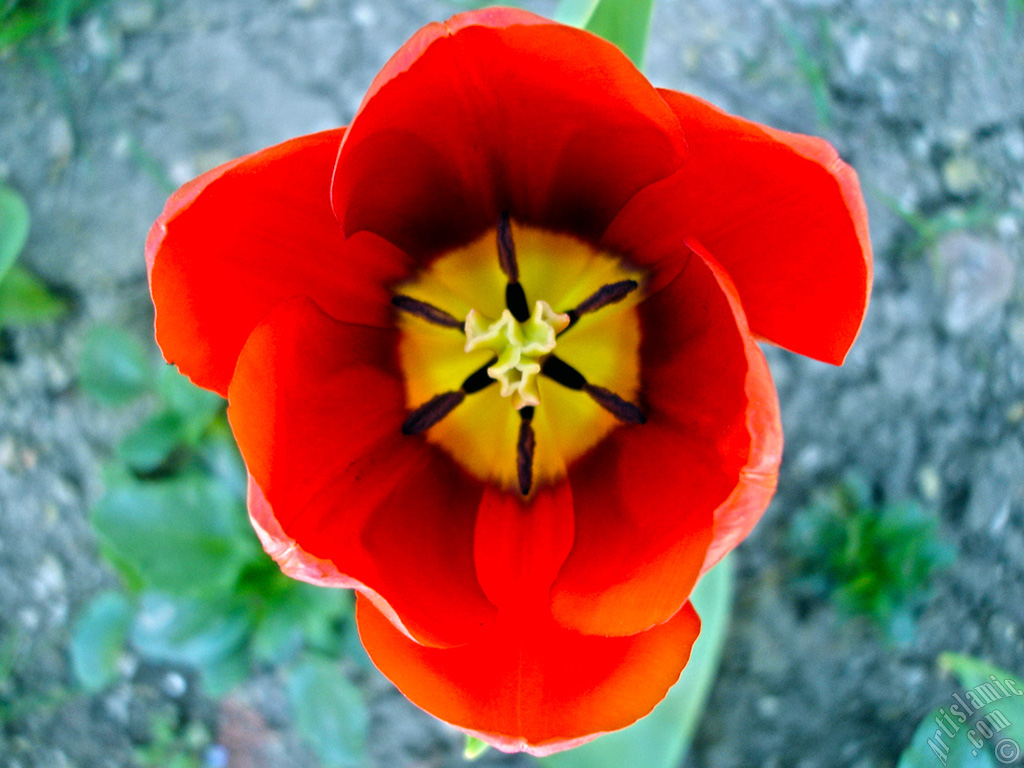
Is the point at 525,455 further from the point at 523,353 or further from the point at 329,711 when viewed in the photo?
the point at 329,711

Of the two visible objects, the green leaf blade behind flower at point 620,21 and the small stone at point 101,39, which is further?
the small stone at point 101,39

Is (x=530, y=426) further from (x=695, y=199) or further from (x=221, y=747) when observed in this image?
(x=221, y=747)

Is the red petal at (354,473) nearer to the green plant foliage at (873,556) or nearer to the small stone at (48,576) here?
the green plant foliage at (873,556)

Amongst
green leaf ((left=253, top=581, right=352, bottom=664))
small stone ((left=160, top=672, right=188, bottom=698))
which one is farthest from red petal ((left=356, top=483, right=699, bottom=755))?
small stone ((left=160, top=672, right=188, bottom=698))

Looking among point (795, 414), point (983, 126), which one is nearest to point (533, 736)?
point (795, 414)

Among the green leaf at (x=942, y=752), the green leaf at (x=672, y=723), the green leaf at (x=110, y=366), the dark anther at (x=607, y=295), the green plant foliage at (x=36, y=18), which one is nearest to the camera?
the green leaf at (x=942, y=752)

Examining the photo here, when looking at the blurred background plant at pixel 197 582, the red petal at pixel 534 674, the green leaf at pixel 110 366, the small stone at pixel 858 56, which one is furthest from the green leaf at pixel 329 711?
the small stone at pixel 858 56

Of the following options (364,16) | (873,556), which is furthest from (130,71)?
(873,556)
